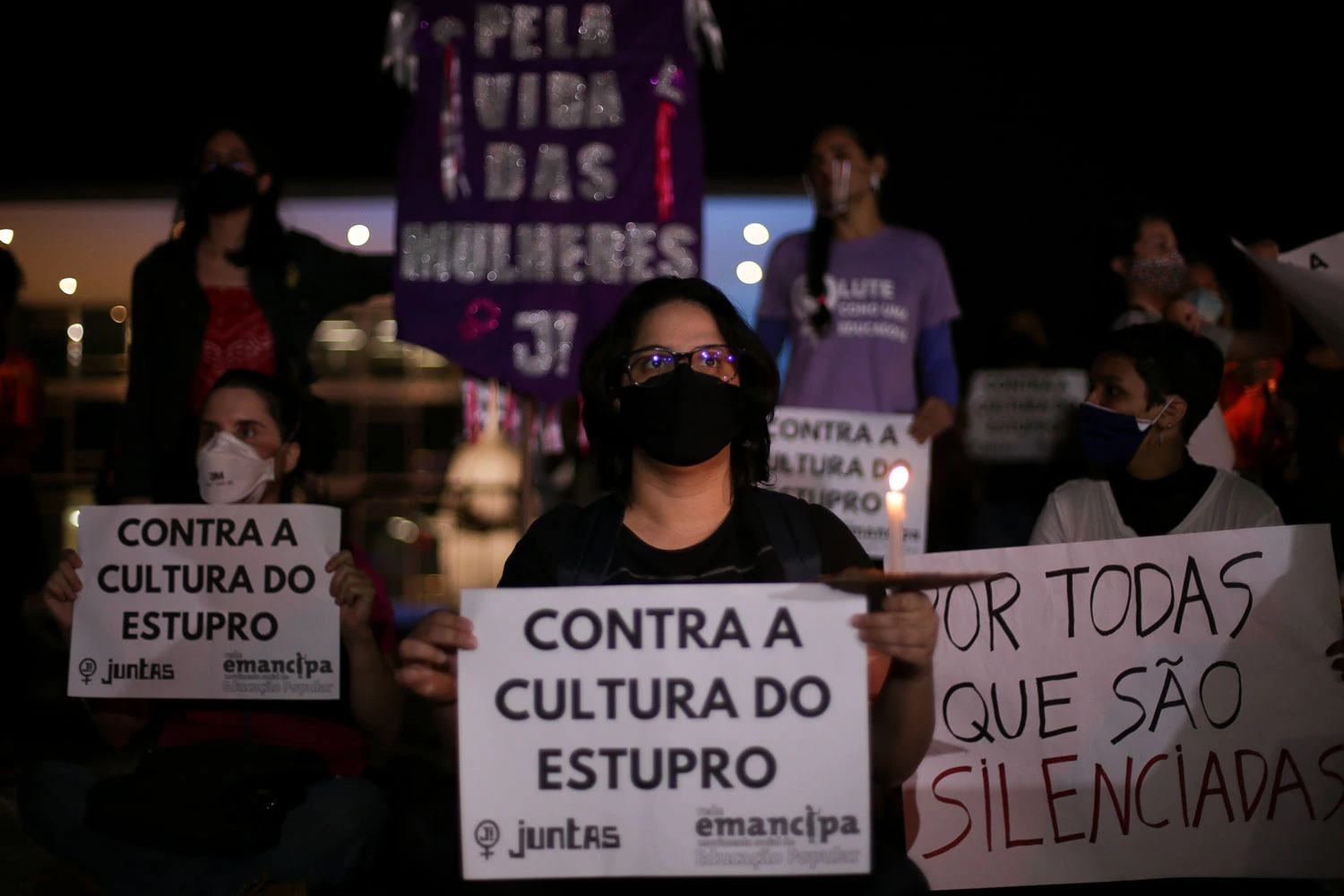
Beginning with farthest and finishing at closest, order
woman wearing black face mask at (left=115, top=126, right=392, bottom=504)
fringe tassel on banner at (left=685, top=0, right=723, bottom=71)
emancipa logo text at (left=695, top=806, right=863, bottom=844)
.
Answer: fringe tassel on banner at (left=685, top=0, right=723, bottom=71), woman wearing black face mask at (left=115, top=126, right=392, bottom=504), emancipa logo text at (left=695, top=806, right=863, bottom=844)

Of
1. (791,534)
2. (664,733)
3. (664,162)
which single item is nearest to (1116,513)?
(791,534)

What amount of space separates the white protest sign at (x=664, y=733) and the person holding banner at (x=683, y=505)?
0.10m

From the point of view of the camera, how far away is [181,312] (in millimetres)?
4020

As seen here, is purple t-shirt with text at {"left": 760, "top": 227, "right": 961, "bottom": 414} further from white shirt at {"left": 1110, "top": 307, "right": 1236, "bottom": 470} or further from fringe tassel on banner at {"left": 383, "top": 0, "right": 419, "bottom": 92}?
fringe tassel on banner at {"left": 383, "top": 0, "right": 419, "bottom": 92}

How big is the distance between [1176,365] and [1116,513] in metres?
0.42

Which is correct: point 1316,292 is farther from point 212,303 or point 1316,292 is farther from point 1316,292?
point 212,303

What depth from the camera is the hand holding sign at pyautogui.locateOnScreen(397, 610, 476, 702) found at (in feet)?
7.34

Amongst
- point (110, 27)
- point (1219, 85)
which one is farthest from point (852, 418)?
point (110, 27)

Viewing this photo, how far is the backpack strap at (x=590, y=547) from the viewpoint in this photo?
2.45m

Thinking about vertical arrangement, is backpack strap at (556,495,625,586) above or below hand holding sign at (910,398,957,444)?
below

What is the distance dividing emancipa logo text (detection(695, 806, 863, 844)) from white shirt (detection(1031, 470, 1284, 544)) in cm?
118

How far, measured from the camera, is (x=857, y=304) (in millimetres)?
4312

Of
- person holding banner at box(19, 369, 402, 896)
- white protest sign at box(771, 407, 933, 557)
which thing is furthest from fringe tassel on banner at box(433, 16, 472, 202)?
person holding banner at box(19, 369, 402, 896)

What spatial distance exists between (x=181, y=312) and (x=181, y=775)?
5.61ft
